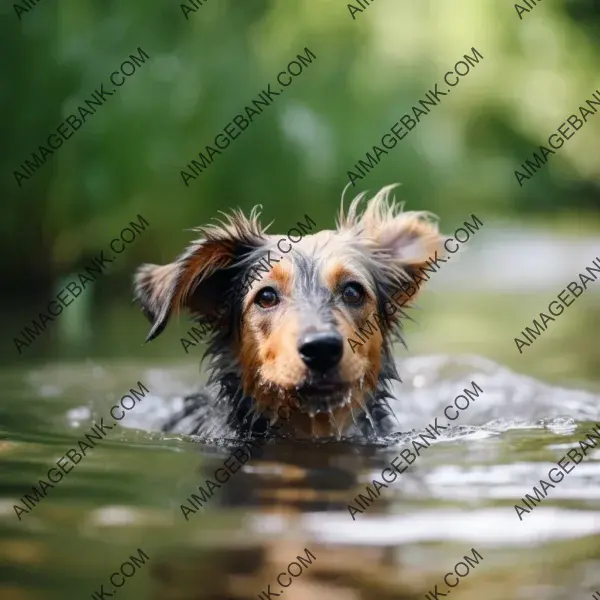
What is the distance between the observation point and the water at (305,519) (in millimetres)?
3143

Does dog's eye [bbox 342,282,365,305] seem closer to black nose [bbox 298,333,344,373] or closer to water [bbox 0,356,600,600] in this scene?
black nose [bbox 298,333,344,373]

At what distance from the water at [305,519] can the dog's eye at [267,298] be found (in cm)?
75

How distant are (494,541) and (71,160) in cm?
1032

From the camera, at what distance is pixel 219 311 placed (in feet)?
20.0

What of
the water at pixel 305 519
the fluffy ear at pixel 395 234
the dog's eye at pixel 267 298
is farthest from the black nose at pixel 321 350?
the fluffy ear at pixel 395 234

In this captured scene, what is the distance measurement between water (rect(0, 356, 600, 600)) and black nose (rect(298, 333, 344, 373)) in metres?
0.46

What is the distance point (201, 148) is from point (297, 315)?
8431mm

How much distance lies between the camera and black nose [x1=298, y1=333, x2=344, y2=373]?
4.92m

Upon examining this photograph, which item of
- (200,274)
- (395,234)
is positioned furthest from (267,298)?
(395,234)

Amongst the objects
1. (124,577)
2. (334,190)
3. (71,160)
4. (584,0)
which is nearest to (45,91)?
(71,160)

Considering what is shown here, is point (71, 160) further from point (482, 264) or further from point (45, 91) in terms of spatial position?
point (482, 264)

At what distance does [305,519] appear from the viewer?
3754mm

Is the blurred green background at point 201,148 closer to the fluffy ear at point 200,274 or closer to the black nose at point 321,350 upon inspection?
the fluffy ear at point 200,274

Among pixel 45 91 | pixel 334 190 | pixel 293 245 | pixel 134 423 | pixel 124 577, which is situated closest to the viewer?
pixel 124 577
